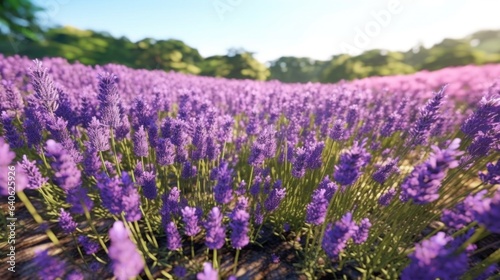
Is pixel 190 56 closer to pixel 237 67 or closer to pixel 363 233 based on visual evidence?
pixel 237 67

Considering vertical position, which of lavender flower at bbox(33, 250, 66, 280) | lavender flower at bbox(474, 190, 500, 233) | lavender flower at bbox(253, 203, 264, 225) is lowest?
lavender flower at bbox(253, 203, 264, 225)

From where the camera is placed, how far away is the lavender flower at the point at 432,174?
50.9 inches

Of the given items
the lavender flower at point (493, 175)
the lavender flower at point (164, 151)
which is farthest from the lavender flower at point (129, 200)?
the lavender flower at point (493, 175)

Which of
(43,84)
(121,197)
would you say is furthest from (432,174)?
(43,84)

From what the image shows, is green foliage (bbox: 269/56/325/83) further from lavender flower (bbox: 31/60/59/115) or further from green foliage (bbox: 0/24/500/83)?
lavender flower (bbox: 31/60/59/115)

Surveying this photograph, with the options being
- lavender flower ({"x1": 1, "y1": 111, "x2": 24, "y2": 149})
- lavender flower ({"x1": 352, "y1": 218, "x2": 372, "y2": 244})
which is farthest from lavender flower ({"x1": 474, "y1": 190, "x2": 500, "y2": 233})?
lavender flower ({"x1": 1, "y1": 111, "x2": 24, "y2": 149})

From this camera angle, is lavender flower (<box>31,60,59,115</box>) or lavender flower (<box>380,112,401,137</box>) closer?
lavender flower (<box>31,60,59,115</box>)

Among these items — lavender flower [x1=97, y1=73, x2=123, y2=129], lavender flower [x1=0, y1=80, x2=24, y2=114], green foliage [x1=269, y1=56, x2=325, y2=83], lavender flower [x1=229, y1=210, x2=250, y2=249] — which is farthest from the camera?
green foliage [x1=269, y1=56, x2=325, y2=83]

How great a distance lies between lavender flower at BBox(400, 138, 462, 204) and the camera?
4.25 ft

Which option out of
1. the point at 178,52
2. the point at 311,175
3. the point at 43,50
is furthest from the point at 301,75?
the point at 311,175

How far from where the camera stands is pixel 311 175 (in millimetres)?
2922

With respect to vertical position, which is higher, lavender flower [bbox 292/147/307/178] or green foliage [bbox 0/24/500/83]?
green foliage [bbox 0/24/500/83]

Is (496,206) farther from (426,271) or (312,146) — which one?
(312,146)

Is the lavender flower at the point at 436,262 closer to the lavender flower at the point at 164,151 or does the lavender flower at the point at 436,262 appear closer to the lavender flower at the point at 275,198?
the lavender flower at the point at 275,198
